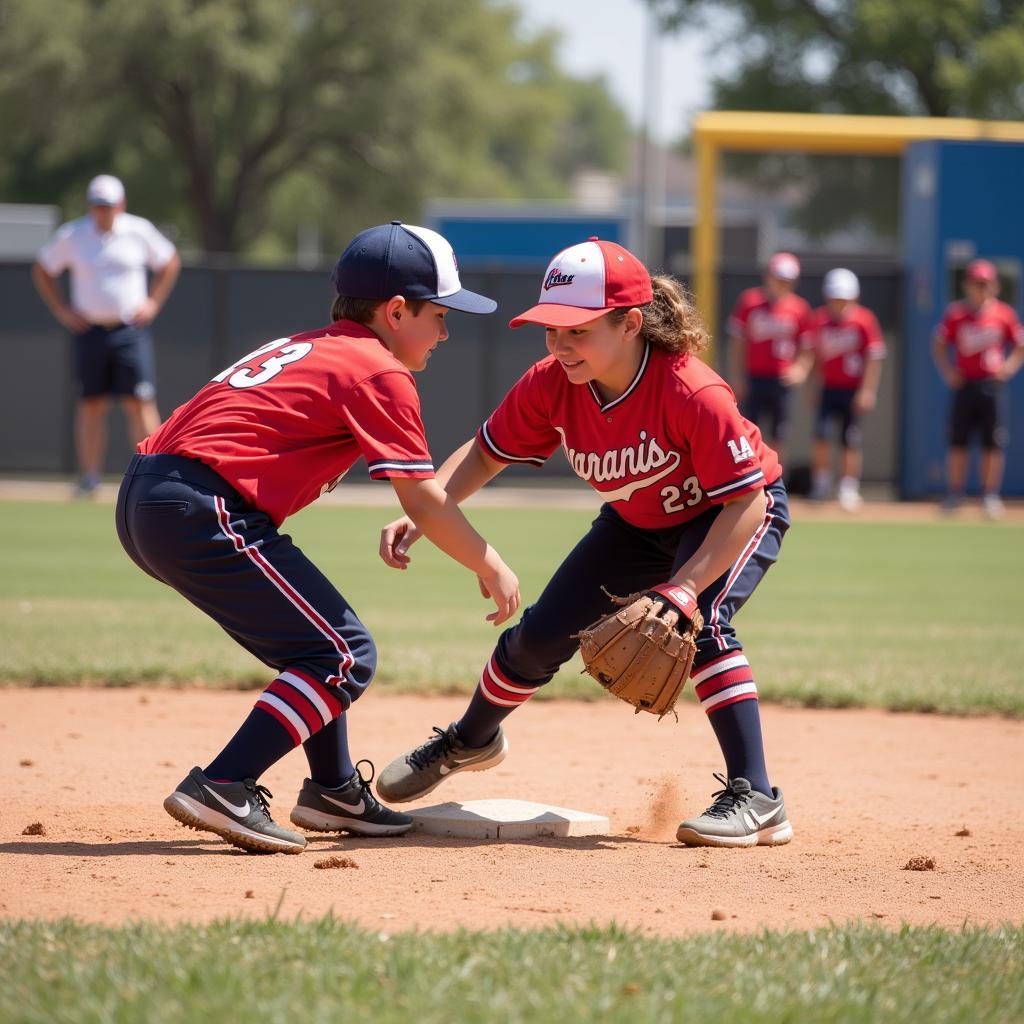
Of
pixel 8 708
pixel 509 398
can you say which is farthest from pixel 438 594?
pixel 509 398

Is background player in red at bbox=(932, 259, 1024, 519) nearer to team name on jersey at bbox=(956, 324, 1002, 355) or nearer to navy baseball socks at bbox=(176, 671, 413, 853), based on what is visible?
team name on jersey at bbox=(956, 324, 1002, 355)

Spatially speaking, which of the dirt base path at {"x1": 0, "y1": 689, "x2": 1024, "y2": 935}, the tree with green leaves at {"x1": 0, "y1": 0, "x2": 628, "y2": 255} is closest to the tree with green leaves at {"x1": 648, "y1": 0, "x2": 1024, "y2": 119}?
the tree with green leaves at {"x1": 0, "y1": 0, "x2": 628, "y2": 255}

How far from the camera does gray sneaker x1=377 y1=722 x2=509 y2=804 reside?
175 inches

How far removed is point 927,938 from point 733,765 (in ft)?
3.86

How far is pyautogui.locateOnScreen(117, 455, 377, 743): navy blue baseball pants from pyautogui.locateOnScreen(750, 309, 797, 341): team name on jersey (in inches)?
438

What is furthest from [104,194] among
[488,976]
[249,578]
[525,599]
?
[488,976]

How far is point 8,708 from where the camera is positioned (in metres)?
5.80

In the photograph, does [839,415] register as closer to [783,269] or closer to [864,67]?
[783,269]

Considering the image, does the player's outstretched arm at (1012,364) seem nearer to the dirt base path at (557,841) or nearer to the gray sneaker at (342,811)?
the dirt base path at (557,841)

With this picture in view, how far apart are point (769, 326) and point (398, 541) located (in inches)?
424

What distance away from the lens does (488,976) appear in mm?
2627

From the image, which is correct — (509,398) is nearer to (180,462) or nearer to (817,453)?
(180,462)

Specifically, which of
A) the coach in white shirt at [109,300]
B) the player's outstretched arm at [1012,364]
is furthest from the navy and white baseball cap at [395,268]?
the player's outstretched arm at [1012,364]

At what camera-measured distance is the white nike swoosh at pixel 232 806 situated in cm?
367
